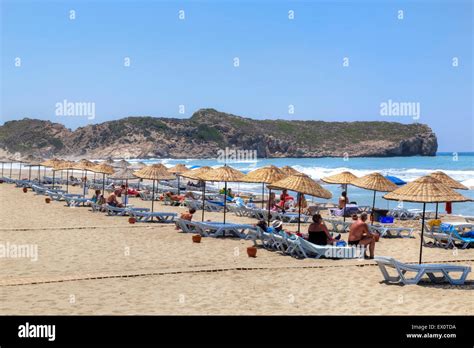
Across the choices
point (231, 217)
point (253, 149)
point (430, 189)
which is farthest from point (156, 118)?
point (430, 189)

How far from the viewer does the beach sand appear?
732 cm

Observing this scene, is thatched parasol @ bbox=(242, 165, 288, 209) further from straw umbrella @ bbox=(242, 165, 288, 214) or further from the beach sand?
the beach sand

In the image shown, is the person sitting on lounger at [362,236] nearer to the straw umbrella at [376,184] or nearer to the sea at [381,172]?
the straw umbrella at [376,184]

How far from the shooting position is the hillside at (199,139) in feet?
403

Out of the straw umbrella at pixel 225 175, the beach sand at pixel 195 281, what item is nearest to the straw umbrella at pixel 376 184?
the beach sand at pixel 195 281

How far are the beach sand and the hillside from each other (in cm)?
10455

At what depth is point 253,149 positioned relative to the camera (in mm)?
128250

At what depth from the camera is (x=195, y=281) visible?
29.2ft

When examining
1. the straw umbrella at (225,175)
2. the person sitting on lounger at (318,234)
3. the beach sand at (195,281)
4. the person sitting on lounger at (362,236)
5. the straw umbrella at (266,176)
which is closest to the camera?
the beach sand at (195,281)

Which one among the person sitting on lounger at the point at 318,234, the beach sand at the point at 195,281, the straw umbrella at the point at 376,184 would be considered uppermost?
the straw umbrella at the point at 376,184

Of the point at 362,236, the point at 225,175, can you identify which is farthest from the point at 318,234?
the point at 225,175

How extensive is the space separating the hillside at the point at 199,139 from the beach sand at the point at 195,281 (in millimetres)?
104549

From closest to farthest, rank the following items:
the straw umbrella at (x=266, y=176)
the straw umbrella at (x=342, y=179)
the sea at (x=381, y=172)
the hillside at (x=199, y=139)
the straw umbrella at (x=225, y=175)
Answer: the straw umbrella at (x=225, y=175), the straw umbrella at (x=266, y=176), the straw umbrella at (x=342, y=179), the sea at (x=381, y=172), the hillside at (x=199, y=139)

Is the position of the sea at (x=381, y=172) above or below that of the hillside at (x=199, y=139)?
below
